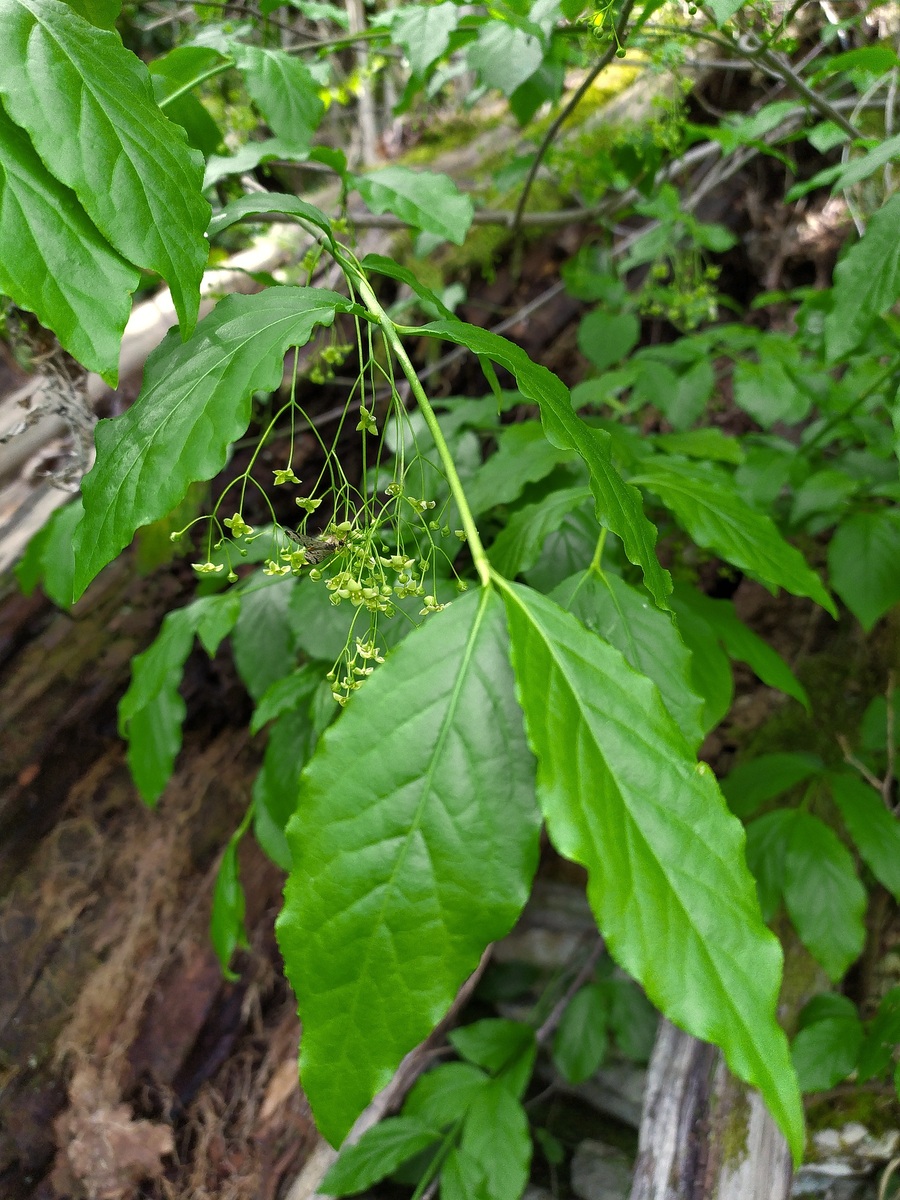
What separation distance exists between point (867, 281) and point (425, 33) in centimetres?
86

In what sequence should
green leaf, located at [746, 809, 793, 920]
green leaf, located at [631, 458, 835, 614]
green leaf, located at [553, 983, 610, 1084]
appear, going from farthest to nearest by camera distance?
green leaf, located at [553, 983, 610, 1084] → green leaf, located at [746, 809, 793, 920] → green leaf, located at [631, 458, 835, 614]

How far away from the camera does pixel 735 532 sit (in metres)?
0.98

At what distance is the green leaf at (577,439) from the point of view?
66 cm

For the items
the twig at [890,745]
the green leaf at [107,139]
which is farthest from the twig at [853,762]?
the green leaf at [107,139]

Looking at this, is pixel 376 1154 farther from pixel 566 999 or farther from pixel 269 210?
pixel 269 210

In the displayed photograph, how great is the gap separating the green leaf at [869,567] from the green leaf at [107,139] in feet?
4.50

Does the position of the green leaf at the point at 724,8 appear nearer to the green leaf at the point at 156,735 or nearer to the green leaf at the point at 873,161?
the green leaf at the point at 873,161

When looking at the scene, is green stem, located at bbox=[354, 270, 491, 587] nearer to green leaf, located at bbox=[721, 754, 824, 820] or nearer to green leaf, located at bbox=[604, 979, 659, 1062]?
green leaf, located at bbox=[721, 754, 824, 820]

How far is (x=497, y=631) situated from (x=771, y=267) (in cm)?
336

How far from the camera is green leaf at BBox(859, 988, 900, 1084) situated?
114 cm

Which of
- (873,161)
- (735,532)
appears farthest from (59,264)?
(873,161)

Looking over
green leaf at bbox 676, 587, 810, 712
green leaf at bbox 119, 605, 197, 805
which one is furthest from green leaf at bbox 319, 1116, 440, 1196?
green leaf at bbox 676, 587, 810, 712

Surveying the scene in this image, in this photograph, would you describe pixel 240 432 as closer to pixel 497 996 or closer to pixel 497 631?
pixel 497 631

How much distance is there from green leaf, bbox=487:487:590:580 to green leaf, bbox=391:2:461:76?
839 mm
